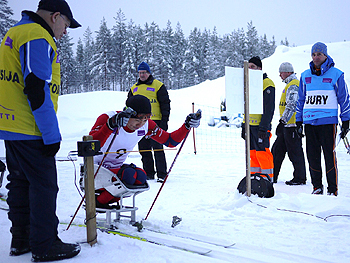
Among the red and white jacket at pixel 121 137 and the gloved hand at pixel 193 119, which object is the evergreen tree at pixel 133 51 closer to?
the red and white jacket at pixel 121 137

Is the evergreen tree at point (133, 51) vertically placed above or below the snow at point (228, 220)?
above

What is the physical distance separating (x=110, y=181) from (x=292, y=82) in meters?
3.90

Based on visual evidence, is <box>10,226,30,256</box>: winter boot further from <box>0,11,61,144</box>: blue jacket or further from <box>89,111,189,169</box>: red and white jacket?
<box>89,111,189,169</box>: red and white jacket

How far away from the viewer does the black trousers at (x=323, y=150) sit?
4.27 m

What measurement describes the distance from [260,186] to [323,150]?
3.57ft

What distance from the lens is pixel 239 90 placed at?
14.4ft

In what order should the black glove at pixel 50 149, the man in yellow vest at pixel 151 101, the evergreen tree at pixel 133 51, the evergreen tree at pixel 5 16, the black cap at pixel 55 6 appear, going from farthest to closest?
the evergreen tree at pixel 133 51 → the evergreen tree at pixel 5 16 → the man in yellow vest at pixel 151 101 → the black cap at pixel 55 6 → the black glove at pixel 50 149

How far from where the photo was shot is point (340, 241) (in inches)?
111

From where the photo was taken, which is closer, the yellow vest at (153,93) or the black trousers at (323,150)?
the black trousers at (323,150)

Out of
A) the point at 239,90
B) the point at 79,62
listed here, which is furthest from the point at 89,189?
the point at 79,62

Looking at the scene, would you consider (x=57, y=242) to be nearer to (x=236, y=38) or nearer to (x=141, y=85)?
(x=141, y=85)

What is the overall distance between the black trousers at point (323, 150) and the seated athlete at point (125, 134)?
2.10 metres

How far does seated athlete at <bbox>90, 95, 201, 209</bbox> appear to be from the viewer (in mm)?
2955

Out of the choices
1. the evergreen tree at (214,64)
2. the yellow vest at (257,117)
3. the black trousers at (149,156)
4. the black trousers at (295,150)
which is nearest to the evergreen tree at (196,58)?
the evergreen tree at (214,64)
